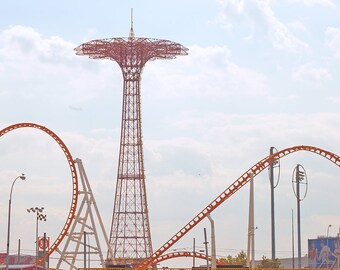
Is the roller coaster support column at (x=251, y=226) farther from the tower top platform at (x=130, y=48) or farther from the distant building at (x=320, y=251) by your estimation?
the distant building at (x=320, y=251)

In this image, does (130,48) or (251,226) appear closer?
(251,226)

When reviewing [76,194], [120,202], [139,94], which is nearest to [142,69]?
[139,94]

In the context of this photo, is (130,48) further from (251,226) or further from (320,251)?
(320,251)

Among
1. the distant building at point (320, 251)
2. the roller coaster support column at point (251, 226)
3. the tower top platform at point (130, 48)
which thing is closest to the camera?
the roller coaster support column at point (251, 226)

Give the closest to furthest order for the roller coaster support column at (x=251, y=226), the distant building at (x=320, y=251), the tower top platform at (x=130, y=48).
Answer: the roller coaster support column at (x=251, y=226) → the tower top platform at (x=130, y=48) → the distant building at (x=320, y=251)

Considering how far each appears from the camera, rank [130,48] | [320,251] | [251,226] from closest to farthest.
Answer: [251,226]
[130,48]
[320,251]

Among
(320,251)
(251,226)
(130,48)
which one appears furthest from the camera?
(320,251)

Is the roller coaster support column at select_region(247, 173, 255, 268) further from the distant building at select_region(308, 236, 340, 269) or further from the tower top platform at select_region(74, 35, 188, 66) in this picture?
the distant building at select_region(308, 236, 340, 269)

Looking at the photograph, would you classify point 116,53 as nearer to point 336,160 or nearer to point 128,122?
point 128,122

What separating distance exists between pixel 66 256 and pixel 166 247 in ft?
35.5

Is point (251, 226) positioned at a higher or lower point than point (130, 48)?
lower

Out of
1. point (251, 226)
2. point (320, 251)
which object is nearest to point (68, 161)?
point (251, 226)

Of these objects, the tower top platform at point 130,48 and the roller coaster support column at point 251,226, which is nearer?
the roller coaster support column at point 251,226

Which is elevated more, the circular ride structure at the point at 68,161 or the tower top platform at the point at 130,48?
the tower top platform at the point at 130,48
